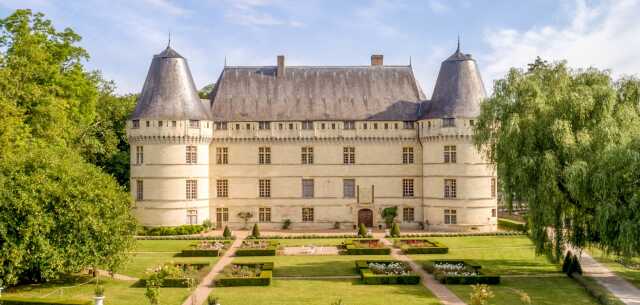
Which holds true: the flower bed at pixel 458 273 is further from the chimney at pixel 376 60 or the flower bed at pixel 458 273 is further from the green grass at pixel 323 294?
the chimney at pixel 376 60

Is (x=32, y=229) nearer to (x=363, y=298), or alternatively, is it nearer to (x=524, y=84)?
(x=363, y=298)

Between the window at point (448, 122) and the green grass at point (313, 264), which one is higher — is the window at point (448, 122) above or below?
above

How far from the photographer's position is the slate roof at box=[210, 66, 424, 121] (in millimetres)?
42031

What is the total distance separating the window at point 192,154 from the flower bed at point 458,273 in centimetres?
1992

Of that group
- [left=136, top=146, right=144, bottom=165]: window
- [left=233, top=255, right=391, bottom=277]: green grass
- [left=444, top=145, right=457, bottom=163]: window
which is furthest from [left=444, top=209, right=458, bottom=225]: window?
[left=136, top=146, right=144, bottom=165]: window

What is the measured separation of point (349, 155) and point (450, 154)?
23.6ft

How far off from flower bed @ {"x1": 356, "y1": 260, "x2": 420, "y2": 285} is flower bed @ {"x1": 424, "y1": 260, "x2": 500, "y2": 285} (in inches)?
39.7

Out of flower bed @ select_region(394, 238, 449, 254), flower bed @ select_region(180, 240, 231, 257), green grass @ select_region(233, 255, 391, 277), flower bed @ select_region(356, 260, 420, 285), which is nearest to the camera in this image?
flower bed @ select_region(356, 260, 420, 285)

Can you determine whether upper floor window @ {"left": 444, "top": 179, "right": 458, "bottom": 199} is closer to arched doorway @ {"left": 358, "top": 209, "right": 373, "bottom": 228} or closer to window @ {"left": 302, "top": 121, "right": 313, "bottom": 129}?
arched doorway @ {"left": 358, "top": 209, "right": 373, "bottom": 228}

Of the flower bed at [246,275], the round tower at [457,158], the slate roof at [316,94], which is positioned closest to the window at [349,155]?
the slate roof at [316,94]

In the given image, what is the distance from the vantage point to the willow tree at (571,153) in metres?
19.5

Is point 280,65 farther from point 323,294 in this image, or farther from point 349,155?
point 323,294

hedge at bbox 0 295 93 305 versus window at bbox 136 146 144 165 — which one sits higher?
window at bbox 136 146 144 165

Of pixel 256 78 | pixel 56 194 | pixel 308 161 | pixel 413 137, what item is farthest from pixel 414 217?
pixel 56 194
